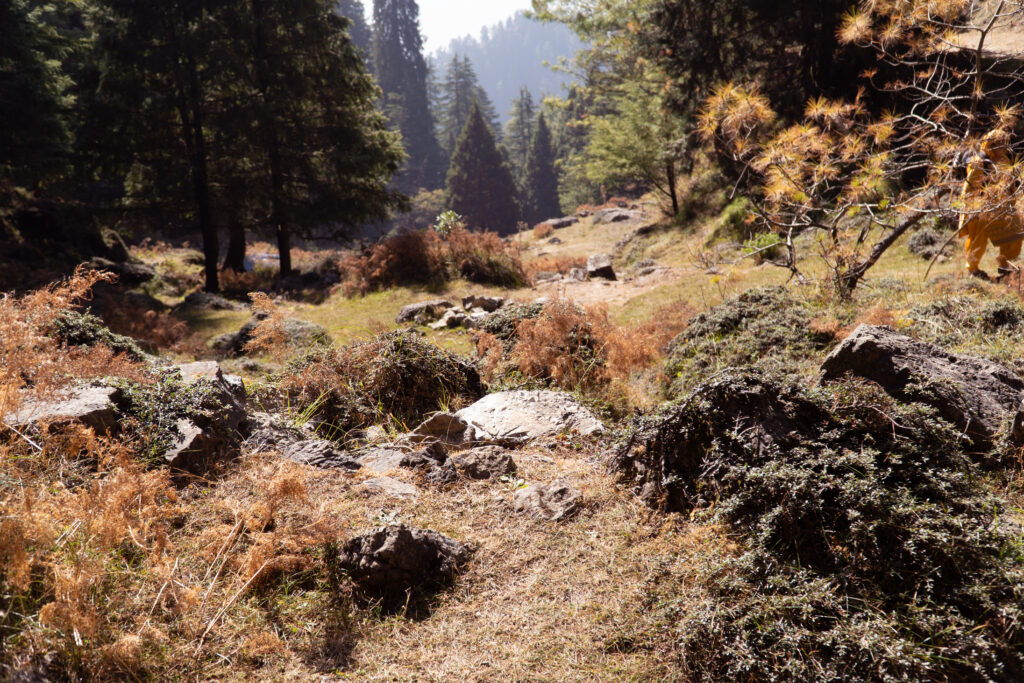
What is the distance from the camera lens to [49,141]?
12727mm

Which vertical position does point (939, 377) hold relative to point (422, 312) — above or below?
above

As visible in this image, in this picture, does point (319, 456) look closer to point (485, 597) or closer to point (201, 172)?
point (485, 597)

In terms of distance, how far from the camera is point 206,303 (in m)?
13.9

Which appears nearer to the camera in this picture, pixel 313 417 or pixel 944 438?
pixel 944 438

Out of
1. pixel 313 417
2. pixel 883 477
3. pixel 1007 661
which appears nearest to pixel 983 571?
pixel 1007 661

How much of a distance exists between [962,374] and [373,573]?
162 inches

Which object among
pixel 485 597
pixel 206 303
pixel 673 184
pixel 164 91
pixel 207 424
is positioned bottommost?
pixel 485 597

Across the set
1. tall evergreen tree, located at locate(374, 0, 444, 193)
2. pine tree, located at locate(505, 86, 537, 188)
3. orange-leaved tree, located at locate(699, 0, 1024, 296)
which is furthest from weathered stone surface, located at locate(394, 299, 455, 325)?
pine tree, located at locate(505, 86, 537, 188)

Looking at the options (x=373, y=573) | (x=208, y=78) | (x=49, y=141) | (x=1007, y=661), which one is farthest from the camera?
(x=208, y=78)

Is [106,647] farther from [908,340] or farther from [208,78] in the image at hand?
[208,78]

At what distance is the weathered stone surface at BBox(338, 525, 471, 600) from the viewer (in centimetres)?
305

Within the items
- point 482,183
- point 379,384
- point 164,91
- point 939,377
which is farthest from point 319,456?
point 482,183

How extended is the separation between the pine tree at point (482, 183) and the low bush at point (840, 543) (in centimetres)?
3669

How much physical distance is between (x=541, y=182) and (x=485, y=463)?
1706 inches
